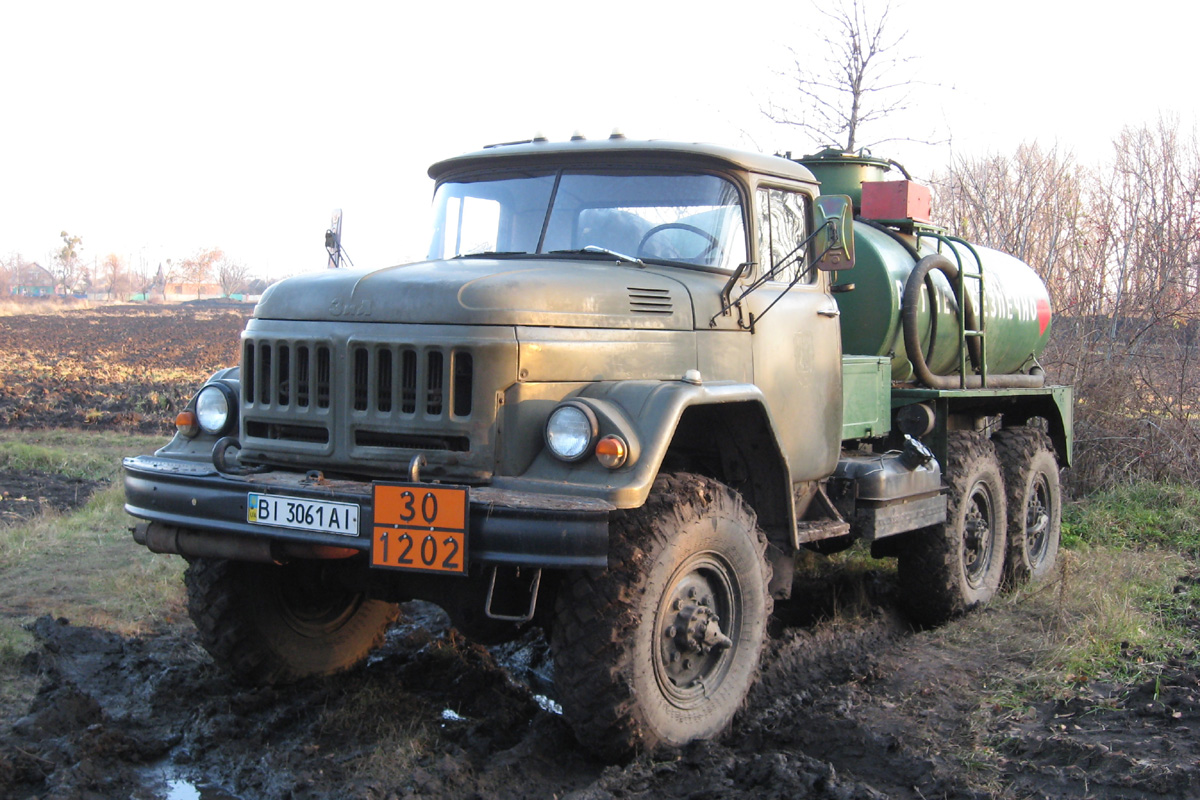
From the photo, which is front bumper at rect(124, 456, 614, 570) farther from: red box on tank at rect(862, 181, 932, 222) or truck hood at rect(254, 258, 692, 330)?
red box on tank at rect(862, 181, 932, 222)

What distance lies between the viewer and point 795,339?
531cm

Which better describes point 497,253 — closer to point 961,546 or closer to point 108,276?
point 961,546

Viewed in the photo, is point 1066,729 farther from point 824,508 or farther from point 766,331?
point 766,331

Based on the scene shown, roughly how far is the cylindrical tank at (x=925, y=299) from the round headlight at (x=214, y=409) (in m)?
3.78

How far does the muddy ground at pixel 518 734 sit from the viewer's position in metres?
3.82

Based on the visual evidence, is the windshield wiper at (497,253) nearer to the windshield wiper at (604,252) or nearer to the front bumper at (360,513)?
the windshield wiper at (604,252)

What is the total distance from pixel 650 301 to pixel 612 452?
3.14 feet

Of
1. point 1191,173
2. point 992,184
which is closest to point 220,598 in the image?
point 1191,173

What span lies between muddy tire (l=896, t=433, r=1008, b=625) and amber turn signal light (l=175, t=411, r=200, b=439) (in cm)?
422

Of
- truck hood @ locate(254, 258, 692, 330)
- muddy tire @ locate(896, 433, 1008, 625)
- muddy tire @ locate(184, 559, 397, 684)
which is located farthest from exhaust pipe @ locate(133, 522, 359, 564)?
muddy tire @ locate(896, 433, 1008, 625)

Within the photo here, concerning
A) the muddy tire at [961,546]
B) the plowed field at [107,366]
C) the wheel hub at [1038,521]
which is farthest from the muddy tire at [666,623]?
the plowed field at [107,366]

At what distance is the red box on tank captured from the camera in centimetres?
729

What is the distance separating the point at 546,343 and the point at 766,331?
1.47 m

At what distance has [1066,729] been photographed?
14.3 feet
